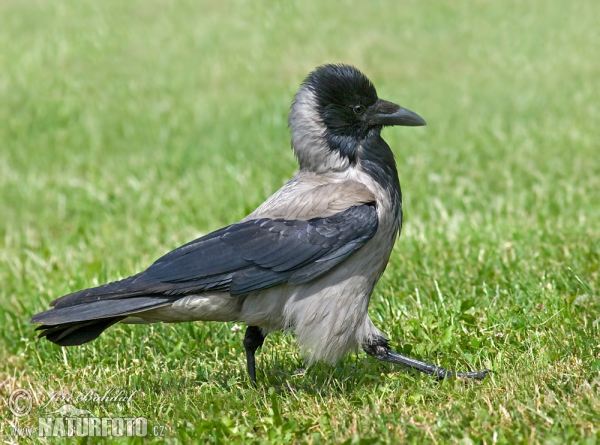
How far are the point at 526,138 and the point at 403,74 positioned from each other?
4384mm

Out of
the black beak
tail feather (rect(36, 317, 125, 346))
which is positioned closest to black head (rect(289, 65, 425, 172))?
the black beak

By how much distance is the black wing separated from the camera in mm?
4223

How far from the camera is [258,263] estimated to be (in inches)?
168

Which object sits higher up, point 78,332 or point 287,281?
point 287,281

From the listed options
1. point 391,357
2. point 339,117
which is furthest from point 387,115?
point 391,357

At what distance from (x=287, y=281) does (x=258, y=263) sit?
0.18 metres

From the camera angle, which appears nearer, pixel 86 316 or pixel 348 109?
pixel 86 316

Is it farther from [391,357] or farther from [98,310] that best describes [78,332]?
[391,357]

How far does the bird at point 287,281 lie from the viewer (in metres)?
4.22

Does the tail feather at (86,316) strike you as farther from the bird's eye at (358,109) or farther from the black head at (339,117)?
the bird's eye at (358,109)

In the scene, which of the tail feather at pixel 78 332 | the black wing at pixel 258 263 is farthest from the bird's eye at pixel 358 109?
the tail feather at pixel 78 332

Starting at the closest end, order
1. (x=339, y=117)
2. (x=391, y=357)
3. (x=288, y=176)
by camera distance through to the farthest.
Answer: (x=391, y=357), (x=339, y=117), (x=288, y=176)

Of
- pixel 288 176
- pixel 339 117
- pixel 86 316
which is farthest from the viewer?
pixel 288 176

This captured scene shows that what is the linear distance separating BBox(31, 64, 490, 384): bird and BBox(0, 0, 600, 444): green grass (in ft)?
0.99
